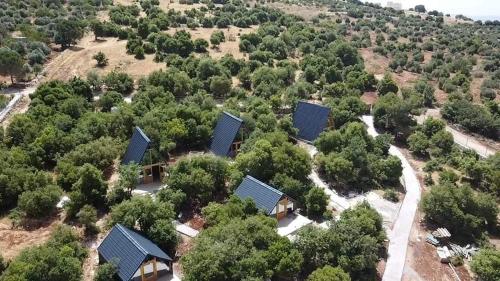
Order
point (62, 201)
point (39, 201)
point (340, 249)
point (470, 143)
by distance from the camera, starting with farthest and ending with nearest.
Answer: point (470, 143) → point (62, 201) → point (39, 201) → point (340, 249)

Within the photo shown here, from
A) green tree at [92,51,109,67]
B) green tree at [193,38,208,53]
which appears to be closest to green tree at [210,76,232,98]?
green tree at [193,38,208,53]

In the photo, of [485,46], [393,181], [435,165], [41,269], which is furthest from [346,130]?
[485,46]

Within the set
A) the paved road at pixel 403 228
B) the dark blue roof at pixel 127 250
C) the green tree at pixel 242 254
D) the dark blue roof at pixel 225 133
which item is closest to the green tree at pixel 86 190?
the dark blue roof at pixel 127 250

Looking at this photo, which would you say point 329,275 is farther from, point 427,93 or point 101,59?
point 101,59

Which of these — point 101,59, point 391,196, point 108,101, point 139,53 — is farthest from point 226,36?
point 391,196

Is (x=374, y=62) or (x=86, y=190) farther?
(x=374, y=62)

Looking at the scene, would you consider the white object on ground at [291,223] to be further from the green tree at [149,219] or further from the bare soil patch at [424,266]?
the green tree at [149,219]

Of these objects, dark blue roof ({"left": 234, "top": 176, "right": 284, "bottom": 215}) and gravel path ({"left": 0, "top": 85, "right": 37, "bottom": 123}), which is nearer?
dark blue roof ({"left": 234, "top": 176, "right": 284, "bottom": 215})

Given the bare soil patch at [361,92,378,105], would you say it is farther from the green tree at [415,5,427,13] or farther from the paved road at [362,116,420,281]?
the green tree at [415,5,427,13]
